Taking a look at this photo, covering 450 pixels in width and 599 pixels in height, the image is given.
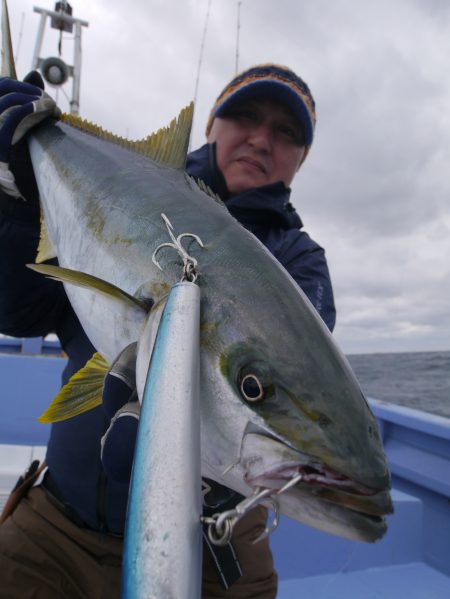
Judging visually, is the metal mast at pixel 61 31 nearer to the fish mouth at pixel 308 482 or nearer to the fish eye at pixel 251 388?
the fish eye at pixel 251 388

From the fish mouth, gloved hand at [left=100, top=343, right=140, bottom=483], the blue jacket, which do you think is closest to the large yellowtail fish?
the fish mouth

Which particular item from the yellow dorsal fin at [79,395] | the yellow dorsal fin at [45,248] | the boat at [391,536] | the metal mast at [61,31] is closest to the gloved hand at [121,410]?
the yellow dorsal fin at [79,395]

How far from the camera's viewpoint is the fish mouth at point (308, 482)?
0.91 m

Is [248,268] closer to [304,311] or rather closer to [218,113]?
[304,311]

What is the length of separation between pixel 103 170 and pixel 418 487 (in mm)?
4255

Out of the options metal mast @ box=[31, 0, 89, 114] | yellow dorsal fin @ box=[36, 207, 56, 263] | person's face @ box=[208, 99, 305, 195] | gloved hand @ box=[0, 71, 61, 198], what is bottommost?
yellow dorsal fin @ box=[36, 207, 56, 263]

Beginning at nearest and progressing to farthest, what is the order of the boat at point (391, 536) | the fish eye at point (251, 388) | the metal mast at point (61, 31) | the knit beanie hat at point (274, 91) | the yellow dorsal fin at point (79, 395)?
the fish eye at point (251, 388)
the yellow dorsal fin at point (79, 395)
the knit beanie hat at point (274, 91)
the boat at point (391, 536)
the metal mast at point (61, 31)

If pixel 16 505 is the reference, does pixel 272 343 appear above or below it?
above

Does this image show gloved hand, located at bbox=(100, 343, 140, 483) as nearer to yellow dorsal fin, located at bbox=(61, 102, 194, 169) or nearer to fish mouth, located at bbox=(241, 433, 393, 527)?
fish mouth, located at bbox=(241, 433, 393, 527)

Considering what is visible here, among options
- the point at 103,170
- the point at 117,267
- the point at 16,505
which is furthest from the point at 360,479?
the point at 16,505

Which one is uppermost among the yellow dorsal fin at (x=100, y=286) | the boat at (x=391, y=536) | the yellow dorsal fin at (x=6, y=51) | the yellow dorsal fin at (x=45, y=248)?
the yellow dorsal fin at (x=6, y=51)

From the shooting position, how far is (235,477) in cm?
100

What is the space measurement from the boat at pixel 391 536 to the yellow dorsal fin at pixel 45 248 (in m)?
1.92

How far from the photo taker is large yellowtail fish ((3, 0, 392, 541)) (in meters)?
0.93
